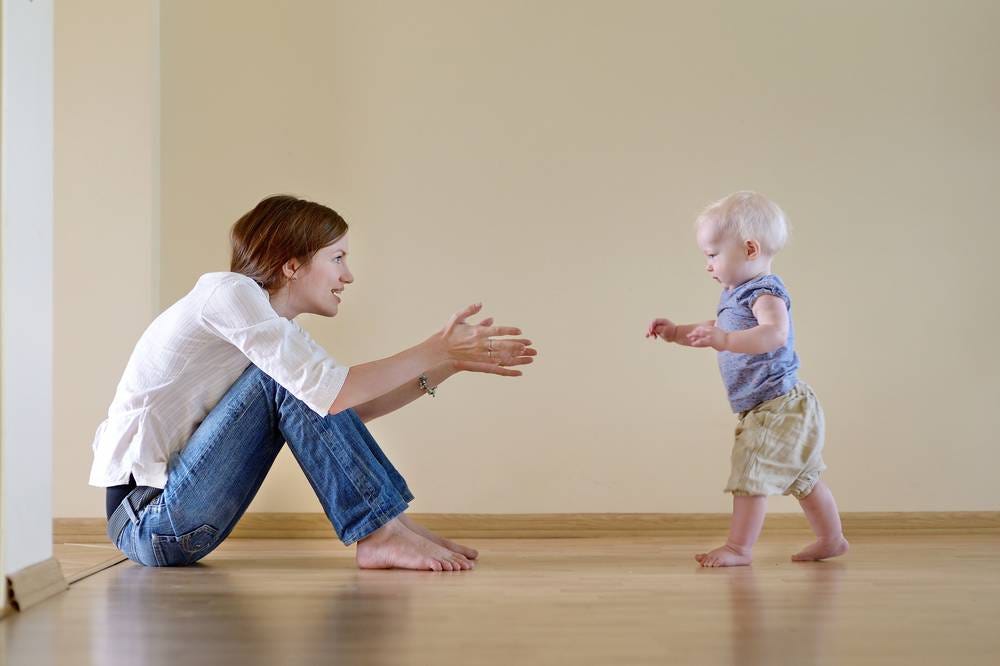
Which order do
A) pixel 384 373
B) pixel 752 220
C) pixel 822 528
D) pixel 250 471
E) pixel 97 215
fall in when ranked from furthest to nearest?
pixel 97 215 < pixel 752 220 < pixel 822 528 < pixel 250 471 < pixel 384 373

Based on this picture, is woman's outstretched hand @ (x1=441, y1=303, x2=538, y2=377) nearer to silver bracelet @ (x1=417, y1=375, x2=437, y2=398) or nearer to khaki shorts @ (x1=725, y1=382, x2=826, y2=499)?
silver bracelet @ (x1=417, y1=375, x2=437, y2=398)

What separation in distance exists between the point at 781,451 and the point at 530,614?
A: 0.86 metres

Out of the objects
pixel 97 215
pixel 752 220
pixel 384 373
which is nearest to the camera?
pixel 384 373

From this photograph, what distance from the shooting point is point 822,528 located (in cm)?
209

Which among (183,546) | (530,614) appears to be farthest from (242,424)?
(530,614)

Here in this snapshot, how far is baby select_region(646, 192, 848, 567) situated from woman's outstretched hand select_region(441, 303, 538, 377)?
30 centimetres

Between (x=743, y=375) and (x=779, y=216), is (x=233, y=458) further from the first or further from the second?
(x=779, y=216)

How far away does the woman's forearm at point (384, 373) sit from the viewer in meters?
1.75

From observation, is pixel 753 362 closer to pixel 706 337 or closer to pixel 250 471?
pixel 706 337

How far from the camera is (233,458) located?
72.8 inches

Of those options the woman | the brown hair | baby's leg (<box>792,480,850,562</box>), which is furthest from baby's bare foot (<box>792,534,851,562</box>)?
the brown hair

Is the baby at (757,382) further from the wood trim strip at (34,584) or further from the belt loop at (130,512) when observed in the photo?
the wood trim strip at (34,584)

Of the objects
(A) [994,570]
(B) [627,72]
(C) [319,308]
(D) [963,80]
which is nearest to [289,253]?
(C) [319,308]

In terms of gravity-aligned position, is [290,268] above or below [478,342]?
above
